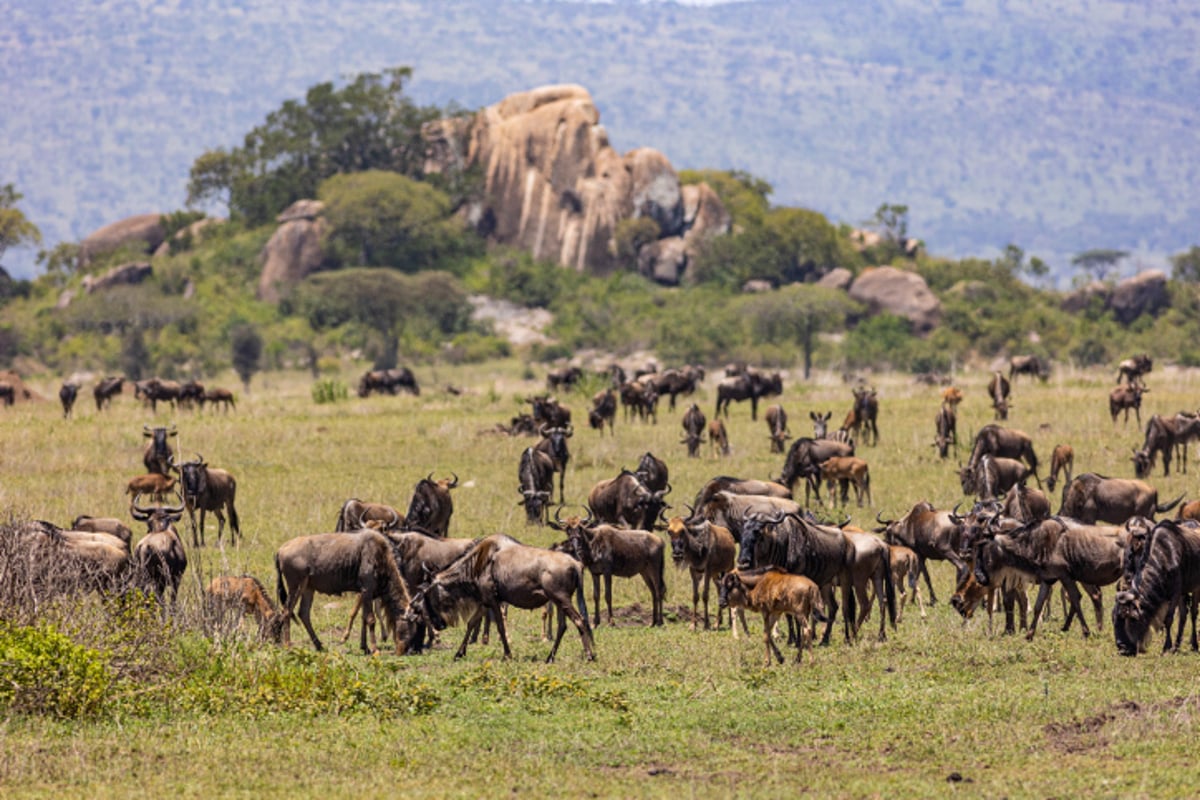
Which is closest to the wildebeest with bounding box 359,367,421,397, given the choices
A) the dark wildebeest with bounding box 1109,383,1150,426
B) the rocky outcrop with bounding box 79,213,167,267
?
the dark wildebeest with bounding box 1109,383,1150,426

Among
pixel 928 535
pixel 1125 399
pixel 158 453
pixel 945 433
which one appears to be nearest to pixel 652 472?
pixel 928 535

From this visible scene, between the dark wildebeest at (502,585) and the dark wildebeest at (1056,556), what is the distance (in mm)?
4318

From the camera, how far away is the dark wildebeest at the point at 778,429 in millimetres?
33438

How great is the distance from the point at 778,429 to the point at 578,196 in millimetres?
69117

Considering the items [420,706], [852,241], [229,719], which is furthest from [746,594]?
[852,241]

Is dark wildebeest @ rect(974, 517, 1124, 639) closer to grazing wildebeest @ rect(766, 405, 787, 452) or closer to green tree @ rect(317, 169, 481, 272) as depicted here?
grazing wildebeest @ rect(766, 405, 787, 452)

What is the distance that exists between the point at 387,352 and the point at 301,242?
68.9 feet

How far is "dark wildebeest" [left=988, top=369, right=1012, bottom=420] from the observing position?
3866 cm

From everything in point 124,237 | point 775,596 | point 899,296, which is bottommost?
point 775,596

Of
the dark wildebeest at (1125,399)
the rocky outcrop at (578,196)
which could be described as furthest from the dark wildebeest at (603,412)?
the rocky outcrop at (578,196)

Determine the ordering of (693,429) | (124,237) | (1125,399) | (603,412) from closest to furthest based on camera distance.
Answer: (693,429) < (1125,399) < (603,412) < (124,237)

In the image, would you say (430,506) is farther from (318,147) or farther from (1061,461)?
(318,147)

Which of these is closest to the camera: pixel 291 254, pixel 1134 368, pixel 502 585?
pixel 502 585

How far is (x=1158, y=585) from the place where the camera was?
14641mm
